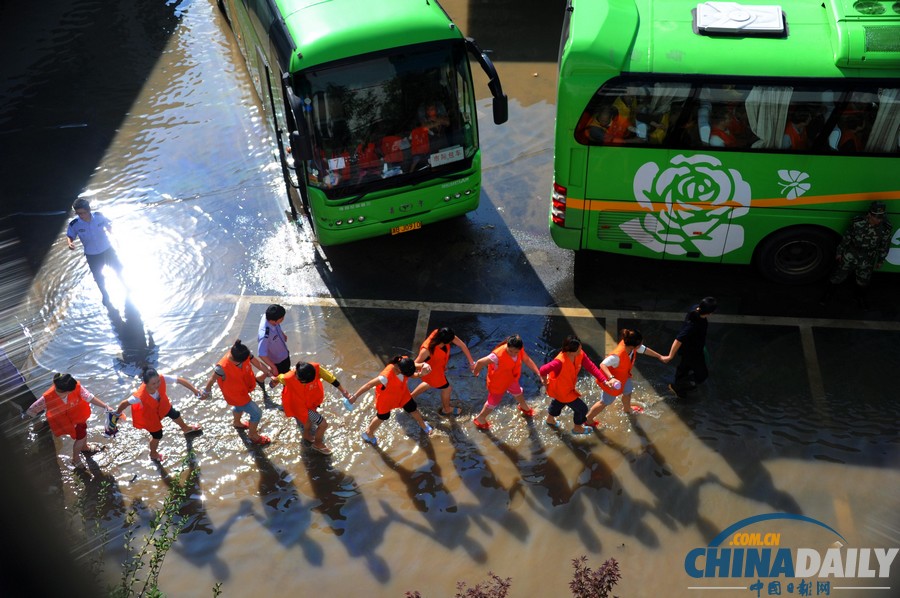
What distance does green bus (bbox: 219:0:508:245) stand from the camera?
878cm

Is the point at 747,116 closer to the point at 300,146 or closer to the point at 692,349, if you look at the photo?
the point at 692,349

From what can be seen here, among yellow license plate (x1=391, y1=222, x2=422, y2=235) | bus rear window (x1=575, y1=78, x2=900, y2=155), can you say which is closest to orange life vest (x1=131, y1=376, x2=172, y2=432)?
yellow license plate (x1=391, y1=222, x2=422, y2=235)

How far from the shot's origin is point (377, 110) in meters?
9.15

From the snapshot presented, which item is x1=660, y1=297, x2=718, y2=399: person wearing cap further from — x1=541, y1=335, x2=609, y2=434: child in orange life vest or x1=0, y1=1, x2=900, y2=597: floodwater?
x1=541, y1=335, x2=609, y2=434: child in orange life vest

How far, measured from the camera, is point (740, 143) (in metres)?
8.62

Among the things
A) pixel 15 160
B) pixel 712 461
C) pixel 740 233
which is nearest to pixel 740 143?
pixel 740 233

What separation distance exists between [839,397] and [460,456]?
427cm

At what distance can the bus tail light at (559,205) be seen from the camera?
9.33 metres

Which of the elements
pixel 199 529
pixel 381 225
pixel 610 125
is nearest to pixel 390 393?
pixel 199 529

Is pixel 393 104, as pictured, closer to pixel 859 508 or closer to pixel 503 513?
pixel 503 513

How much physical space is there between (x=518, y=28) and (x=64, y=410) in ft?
39.3

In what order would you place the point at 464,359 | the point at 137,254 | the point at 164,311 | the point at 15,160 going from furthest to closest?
the point at 15,160 < the point at 137,254 < the point at 164,311 < the point at 464,359

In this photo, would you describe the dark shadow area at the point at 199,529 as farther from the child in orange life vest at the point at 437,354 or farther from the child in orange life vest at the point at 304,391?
the child in orange life vest at the point at 437,354

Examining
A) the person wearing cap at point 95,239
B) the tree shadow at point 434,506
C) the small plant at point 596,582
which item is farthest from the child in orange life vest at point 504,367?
the person wearing cap at point 95,239
